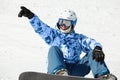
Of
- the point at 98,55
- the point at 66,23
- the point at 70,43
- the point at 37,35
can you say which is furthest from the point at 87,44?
the point at 37,35

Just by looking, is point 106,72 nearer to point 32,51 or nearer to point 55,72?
point 55,72

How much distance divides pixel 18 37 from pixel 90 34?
4.26 ft

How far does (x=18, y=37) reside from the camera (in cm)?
934

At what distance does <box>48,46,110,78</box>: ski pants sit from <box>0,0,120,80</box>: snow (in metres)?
0.78

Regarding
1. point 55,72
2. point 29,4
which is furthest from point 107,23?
point 55,72

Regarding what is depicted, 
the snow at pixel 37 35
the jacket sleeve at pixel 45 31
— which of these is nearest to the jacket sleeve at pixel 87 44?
the jacket sleeve at pixel 45 31

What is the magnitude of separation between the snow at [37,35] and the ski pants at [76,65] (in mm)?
782

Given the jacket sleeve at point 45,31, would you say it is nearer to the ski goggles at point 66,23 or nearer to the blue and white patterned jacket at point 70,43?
the blue and white patterned jacket at point 70,43

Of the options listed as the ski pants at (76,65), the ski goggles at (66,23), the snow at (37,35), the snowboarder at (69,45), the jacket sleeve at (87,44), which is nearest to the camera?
the ski pants at (76,65)

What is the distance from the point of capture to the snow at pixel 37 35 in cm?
794

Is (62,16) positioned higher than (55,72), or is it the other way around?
(62,16)

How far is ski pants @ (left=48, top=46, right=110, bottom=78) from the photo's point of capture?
5940 mm

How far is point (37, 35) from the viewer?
948cm

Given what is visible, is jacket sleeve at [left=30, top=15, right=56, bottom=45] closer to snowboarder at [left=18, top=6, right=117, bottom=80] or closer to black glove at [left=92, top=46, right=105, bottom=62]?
snowboarder at [left=18, top=6, right=117, bottom=80]
